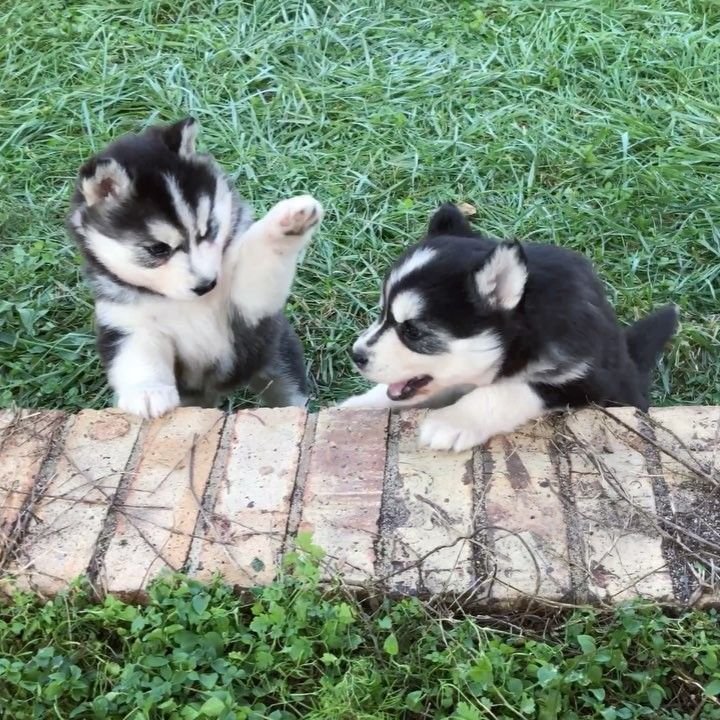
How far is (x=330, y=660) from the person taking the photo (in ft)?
7.96

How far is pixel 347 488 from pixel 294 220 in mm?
1085

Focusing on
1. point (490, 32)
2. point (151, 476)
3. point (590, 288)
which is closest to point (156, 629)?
point (151, 476)

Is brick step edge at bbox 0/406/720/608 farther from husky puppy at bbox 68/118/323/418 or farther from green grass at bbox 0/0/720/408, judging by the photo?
green grass at bbox 0/0/720/408

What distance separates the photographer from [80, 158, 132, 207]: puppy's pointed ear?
10.6ft

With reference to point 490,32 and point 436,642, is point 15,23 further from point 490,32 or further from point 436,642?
point 436,642

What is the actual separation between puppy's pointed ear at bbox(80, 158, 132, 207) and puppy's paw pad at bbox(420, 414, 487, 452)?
4.78 feet

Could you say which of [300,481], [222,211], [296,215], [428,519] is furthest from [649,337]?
[222,211]

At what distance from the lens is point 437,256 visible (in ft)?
10.2

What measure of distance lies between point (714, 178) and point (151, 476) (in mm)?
3837

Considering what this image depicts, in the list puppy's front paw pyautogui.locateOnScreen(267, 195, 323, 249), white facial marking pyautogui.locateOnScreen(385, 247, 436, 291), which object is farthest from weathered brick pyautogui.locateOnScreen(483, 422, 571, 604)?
puppy's front paw pyautogui.locateOnScreen(267, 195, 323, 249)

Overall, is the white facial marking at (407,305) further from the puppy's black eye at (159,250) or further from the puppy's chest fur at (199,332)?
the puppy's black eye at (159,250)

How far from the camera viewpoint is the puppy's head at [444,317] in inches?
118

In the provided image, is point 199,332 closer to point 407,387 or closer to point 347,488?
point 407,387

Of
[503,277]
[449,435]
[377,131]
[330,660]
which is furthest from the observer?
[377,131]
